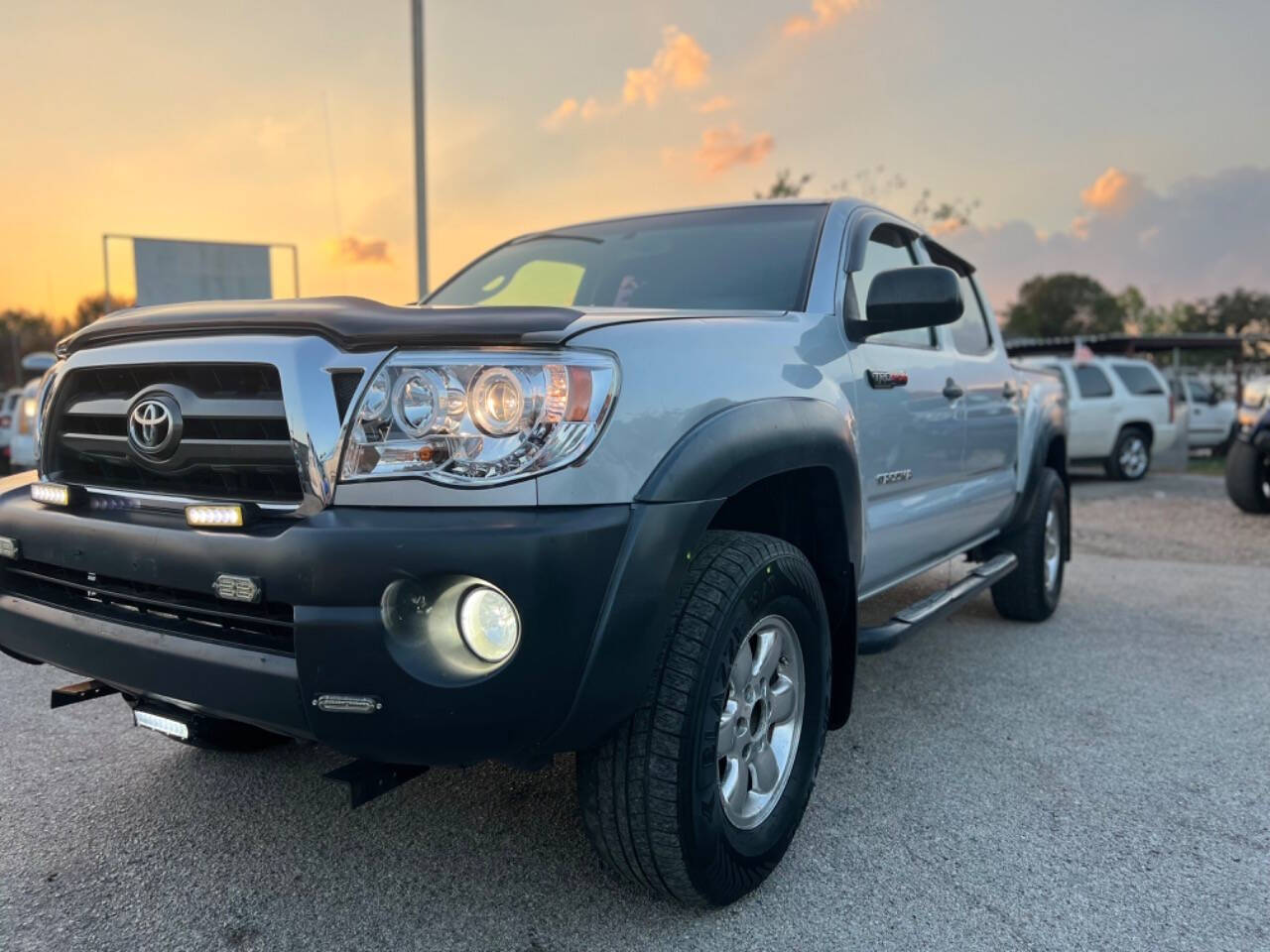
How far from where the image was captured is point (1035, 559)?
16.5ft

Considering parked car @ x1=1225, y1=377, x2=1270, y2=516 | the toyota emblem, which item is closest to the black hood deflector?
the toyota emblem

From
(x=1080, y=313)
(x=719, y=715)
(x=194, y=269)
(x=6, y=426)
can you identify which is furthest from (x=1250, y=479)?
(x=1080, y=313)

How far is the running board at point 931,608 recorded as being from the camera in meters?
2.95

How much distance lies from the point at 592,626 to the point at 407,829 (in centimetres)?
122

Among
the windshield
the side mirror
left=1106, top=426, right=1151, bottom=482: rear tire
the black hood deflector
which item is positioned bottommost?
left=1106, top=426, right=1151, bottom=482: rear tire

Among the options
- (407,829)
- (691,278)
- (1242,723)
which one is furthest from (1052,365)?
(407,829)

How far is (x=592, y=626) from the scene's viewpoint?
184 centimetres

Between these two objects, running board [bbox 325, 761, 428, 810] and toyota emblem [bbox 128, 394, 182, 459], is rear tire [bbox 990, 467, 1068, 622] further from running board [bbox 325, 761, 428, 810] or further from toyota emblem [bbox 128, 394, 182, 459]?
toyota emblem [bbox 128, 394, 182, 459]

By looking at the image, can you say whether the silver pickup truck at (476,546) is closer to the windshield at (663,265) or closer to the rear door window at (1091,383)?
the windshield at (663,265)

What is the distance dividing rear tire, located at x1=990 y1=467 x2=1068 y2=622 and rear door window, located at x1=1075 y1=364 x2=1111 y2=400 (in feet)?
30.7

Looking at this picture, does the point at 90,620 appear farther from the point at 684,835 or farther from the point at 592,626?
the point at 684,835

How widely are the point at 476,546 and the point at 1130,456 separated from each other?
14.3m

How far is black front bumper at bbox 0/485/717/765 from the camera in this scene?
1776mm

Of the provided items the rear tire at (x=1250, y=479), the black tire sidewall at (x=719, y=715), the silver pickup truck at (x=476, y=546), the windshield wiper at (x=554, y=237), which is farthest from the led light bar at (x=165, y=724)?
the rear tire at (x=1250, y=479)
